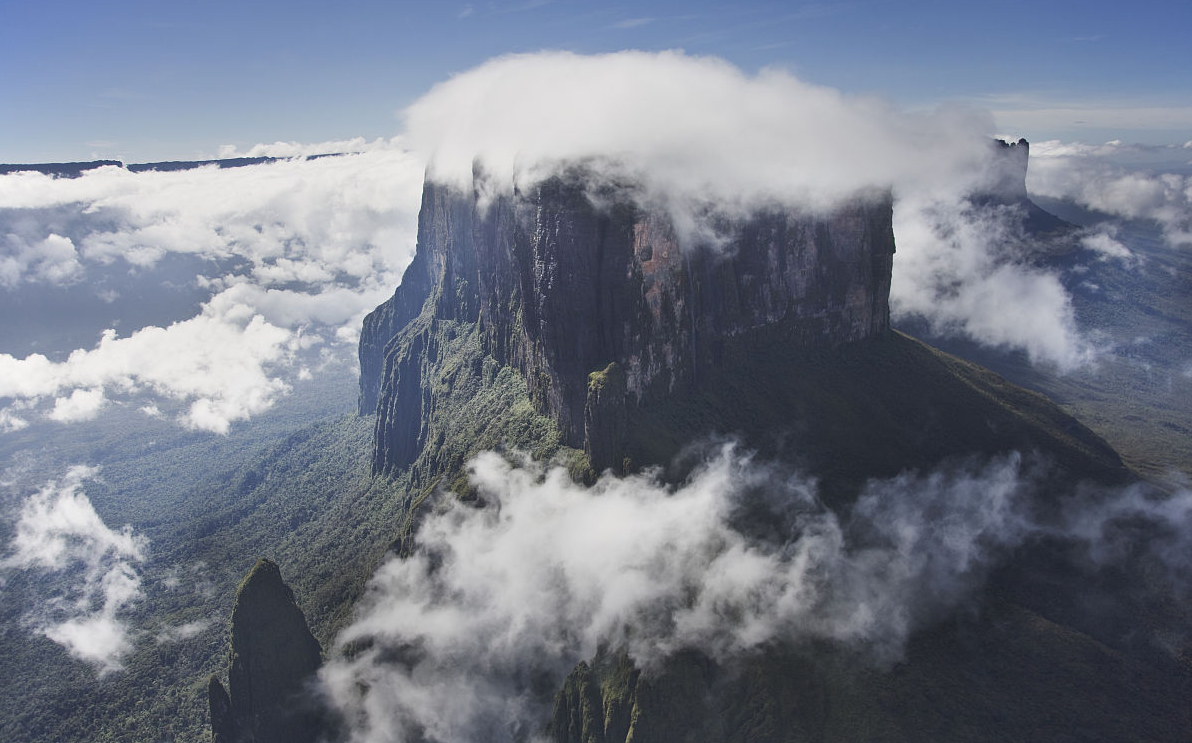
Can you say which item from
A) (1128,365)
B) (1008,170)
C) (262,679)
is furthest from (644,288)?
(1008,170)

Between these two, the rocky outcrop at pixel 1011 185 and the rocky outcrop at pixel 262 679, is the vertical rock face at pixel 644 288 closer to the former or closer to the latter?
the rocky outcrop at pixel 262 679

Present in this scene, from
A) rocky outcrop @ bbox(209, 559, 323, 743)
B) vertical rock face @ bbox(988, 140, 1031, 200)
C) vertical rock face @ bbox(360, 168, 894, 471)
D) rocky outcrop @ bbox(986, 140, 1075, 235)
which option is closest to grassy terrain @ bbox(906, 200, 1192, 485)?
rocky outcrop @ bbox(986, 140, 1075, 235)

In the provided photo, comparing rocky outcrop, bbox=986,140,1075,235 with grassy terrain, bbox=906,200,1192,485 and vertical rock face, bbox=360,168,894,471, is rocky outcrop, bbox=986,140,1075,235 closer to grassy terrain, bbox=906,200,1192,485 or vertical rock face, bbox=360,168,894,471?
grassy terrain, bbox=906,200,1192,485

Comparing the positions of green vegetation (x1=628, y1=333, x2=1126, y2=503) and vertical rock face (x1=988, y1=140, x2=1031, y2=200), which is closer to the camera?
green vegetation (x1=628, y1=333, x2=1126, y2=503)

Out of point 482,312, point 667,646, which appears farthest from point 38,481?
point 667,646

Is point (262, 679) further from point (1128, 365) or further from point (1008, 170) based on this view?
point (1008, 170)
